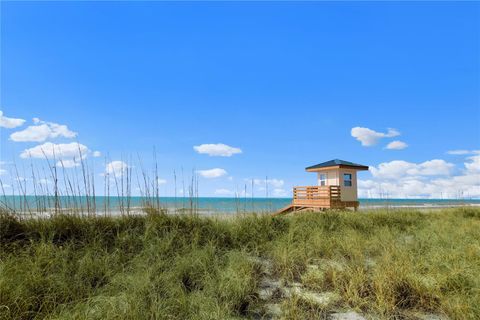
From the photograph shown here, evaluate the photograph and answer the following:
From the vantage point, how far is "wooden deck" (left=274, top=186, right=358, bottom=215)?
564 inches

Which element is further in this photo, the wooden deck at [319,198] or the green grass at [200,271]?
the wooden deck at [319,198]

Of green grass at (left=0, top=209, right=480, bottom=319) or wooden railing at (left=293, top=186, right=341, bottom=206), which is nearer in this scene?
green grass at (left=0, top=209, right=480, bottom=319)

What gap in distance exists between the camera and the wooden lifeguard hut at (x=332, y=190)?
1455cm

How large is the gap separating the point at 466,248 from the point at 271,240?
283 centimetres

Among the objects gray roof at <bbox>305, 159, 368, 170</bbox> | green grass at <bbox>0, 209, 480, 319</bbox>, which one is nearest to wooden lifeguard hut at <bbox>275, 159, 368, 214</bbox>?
gray roof at <bbox>305, 159, 368, 170</bbox>

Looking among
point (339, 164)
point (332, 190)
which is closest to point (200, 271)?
point (332, 190)

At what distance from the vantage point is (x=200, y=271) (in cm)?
342

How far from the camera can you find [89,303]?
273 cm

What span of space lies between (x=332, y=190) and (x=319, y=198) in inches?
30.1

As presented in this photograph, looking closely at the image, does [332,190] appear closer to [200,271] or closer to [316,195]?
[316,195]

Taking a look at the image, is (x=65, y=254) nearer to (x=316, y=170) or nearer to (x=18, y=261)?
(x=18, y=261)

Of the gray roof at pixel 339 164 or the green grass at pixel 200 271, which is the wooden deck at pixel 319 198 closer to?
the gray roof at pixel 339 164

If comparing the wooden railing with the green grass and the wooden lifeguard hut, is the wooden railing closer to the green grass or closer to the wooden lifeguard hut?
the wooden lifeguard hut

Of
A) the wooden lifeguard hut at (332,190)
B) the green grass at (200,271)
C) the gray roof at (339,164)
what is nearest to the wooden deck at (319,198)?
the wooden lifeguard hut at (332,190)
